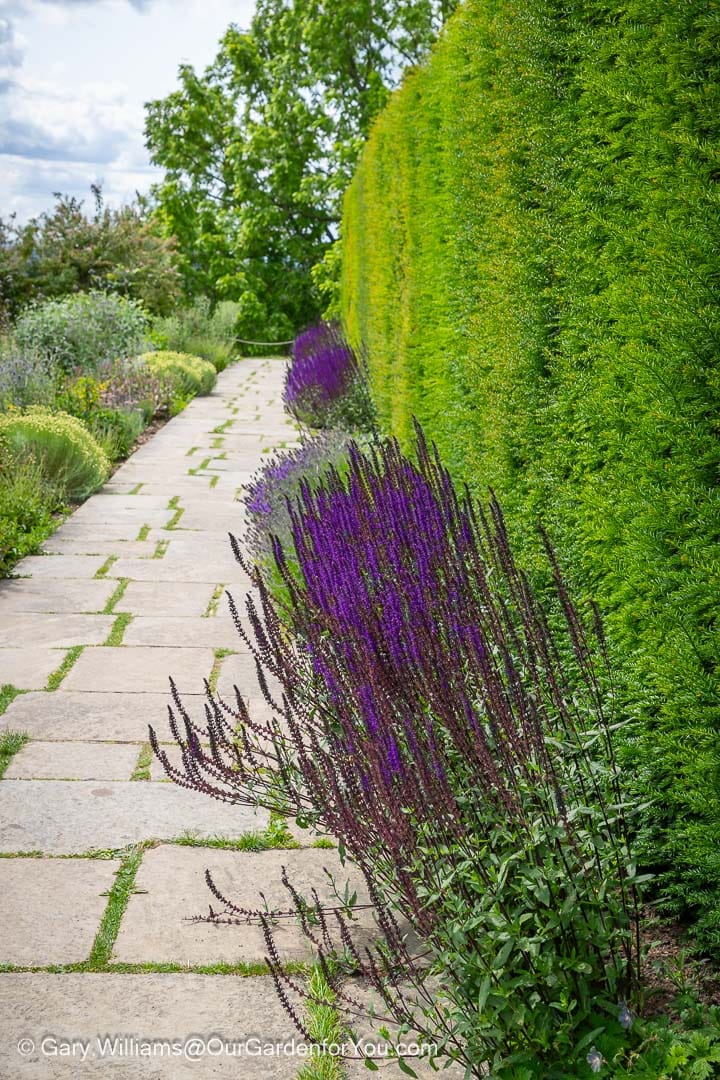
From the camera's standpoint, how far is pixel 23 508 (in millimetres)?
6621

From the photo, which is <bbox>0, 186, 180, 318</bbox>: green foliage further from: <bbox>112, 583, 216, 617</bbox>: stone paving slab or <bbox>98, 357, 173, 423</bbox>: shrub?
<bbox>112, 583, 216, 617</bbox>: stone paving slab

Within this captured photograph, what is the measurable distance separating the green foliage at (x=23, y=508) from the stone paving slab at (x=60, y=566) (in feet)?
0.30

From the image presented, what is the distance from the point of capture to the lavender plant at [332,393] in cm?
955

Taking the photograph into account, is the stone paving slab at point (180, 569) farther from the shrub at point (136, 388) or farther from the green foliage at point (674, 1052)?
the shrub at point (136, 388)

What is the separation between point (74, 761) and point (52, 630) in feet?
4.75

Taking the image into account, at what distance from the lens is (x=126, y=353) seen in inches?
512

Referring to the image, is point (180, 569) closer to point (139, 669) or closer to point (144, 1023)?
point (139, 669)

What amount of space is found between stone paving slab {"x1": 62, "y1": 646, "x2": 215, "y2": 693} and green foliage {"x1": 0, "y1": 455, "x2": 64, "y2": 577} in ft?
5.02

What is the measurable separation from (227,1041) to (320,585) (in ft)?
4.36

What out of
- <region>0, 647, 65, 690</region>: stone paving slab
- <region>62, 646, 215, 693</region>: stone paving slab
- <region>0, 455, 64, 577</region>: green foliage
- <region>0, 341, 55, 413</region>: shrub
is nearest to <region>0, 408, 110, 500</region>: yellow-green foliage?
<region>0, 455, 64, 577</region>: green foliage

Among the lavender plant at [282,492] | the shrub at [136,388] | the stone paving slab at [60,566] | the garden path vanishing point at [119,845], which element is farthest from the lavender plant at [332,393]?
the garden path vanishing point at [119,845]

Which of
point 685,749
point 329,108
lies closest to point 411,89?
point 685,749

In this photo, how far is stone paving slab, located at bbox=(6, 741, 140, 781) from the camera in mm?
3520

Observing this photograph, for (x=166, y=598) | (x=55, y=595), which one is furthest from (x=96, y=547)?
(x=166, y=598)
